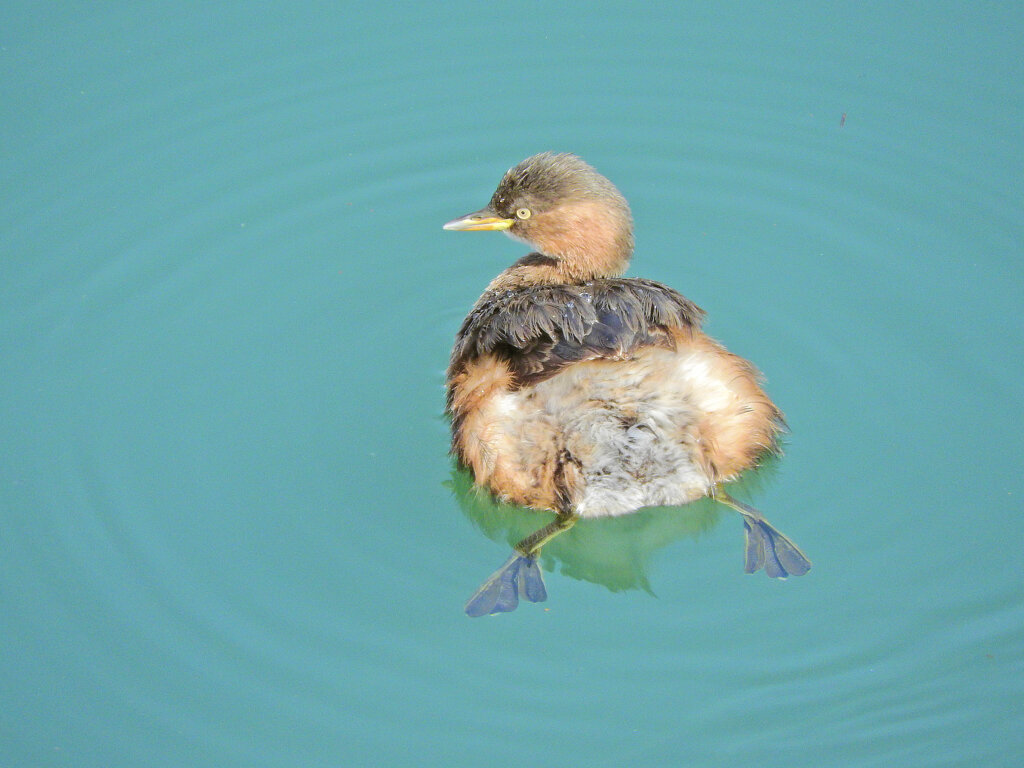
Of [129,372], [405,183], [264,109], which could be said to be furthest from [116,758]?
[264,109]

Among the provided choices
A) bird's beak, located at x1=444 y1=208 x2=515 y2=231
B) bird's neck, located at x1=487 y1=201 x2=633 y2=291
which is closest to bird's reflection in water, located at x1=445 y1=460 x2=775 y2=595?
bird's neck, located at x1=487 y1=201 x2=633 y2=291

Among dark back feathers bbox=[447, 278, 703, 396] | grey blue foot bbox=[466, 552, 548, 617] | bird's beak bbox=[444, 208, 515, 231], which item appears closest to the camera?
grey blue foot bbox=[466, 552, 548, 617]

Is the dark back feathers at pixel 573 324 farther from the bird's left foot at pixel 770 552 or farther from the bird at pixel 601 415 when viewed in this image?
the bird's left foot at pixel 770 552

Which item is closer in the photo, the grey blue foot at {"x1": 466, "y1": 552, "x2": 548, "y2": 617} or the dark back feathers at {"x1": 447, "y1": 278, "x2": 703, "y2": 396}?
the grey blue foot at {"x1": 466, "y1": 552, "x2": 548, "y2": 617}

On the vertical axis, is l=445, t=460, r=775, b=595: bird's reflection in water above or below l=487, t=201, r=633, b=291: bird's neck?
below

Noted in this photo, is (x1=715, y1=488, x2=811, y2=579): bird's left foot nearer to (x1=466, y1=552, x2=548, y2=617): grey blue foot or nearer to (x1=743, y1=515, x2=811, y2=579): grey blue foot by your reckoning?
(x1=743, y1=515, x2=811, y2=579): grey blue foot

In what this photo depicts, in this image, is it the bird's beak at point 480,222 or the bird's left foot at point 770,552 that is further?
the bird's beak at point 480,222

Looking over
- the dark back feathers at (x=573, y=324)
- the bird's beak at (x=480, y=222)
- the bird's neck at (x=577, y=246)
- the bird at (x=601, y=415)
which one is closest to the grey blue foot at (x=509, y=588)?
the bird at (x=601, y=415)
